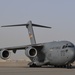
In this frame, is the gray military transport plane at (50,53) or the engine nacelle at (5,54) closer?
the gray military transport plane at (50,53)

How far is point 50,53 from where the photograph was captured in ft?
101

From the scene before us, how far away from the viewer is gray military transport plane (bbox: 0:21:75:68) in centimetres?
2864

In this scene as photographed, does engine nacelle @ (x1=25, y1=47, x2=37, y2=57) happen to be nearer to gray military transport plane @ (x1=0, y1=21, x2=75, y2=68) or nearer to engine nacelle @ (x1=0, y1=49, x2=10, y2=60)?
gray military transport plane @ (x1=0, y1=21, x2=75, y2=68)

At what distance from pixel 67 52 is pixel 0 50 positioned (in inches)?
346

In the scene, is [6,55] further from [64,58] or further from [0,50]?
[64,58]

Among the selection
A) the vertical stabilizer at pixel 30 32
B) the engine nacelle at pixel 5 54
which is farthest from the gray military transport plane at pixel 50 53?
the vertical stabilizer at pixel 30 32

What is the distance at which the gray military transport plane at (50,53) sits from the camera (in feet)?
94.0

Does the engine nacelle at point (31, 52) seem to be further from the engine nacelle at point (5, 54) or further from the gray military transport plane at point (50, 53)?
the engine nacelle at point (5, 54)

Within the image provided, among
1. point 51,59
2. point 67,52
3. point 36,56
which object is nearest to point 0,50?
point 36,56

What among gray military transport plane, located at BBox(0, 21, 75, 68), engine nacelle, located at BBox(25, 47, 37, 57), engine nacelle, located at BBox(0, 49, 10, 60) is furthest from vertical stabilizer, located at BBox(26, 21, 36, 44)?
engine nacelle, located at BBox(25, 47, 37, 57)

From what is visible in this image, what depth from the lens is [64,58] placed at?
94.3ft

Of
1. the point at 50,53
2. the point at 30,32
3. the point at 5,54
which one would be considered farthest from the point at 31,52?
the point at 30,32

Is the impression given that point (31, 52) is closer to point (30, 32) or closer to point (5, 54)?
point (5, 54)

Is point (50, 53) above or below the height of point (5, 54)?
below
